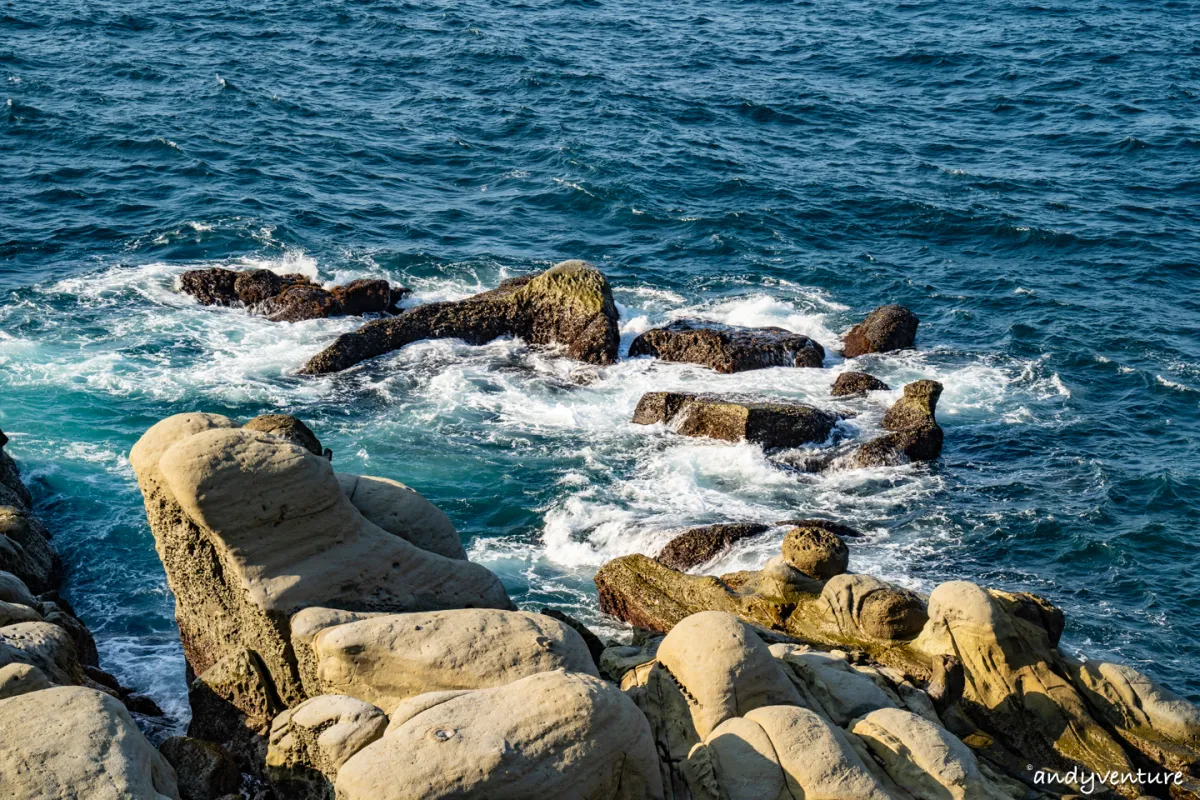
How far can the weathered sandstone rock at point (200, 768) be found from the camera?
1543 cm

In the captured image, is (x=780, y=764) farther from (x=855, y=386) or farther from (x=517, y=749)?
(x=855, y=386)

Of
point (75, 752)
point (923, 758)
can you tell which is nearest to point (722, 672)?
point (923, 758)

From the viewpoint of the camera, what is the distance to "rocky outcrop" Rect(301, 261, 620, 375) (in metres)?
34.9

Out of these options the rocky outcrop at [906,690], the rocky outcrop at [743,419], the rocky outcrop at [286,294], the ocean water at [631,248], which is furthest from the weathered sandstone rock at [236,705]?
the rocky outcrop at [286,294]

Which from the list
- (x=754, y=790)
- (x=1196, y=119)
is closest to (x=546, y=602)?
(x=754, y=790)

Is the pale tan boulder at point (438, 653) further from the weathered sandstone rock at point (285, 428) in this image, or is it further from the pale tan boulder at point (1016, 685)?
the pale tan boulder at point (1016, 685)

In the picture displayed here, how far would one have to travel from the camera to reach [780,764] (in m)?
14.1

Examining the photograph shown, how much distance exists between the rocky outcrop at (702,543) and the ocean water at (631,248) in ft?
2.20

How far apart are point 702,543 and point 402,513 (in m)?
8.50

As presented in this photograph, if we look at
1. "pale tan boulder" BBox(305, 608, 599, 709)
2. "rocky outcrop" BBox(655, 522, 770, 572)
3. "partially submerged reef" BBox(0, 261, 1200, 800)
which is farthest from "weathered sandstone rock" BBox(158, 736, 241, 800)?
"rocky outcrop" BBox(655, 522, 770, 572)

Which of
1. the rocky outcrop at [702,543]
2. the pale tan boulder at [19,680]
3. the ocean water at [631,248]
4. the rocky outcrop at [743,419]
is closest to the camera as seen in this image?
the pale tan boulder at [19,680]

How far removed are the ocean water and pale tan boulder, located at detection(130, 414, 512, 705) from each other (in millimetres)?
4212

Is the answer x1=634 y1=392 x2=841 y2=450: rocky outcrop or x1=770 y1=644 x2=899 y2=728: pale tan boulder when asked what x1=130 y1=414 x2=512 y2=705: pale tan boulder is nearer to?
x1=770 y1=644 x2=899 y2=728: pale tan boulder

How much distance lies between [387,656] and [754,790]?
4.76 meters
